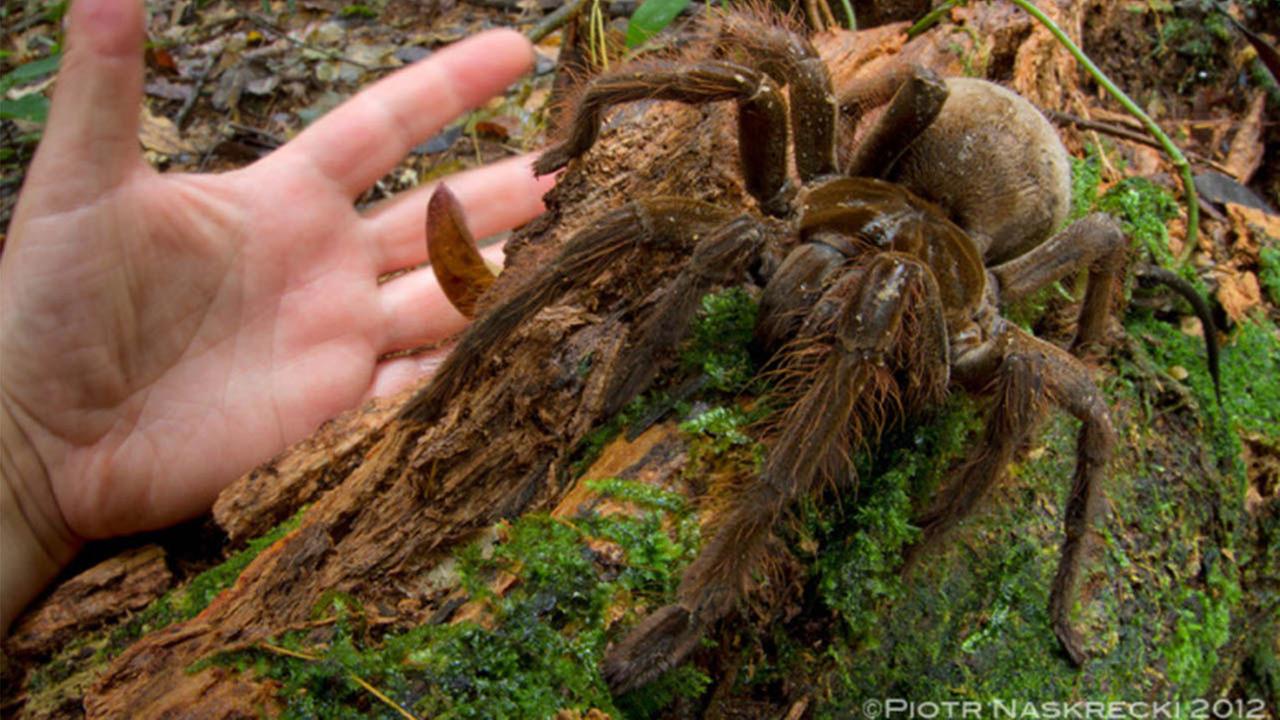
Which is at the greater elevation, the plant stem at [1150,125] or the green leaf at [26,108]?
the green leaf at [26,108]

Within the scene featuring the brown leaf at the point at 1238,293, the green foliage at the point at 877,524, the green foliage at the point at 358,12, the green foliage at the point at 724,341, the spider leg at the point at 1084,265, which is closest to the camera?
the green foliage at the point at 877,524

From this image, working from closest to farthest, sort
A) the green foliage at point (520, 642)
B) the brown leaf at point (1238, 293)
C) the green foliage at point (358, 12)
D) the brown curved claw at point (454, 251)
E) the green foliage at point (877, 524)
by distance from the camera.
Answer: the green foliage at point (520, 642) < the green foliage at point (877, 524) < the brown curved claw at point (454, 251) < the brown leaf at point (1238, 293) < the green foliage at point (358, 12)

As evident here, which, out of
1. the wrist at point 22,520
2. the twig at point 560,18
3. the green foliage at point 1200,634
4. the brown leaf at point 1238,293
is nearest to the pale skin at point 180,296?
the wrist at point 22,520

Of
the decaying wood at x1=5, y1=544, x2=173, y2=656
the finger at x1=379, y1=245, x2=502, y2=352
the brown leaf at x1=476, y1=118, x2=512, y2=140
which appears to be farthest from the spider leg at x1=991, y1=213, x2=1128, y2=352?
the brown leaf at x1=476, y1=118, x2=512, y2=140

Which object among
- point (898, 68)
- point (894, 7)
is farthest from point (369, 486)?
point (894, 7)

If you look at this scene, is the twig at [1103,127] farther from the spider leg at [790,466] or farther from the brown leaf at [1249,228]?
the spider leg at [790,466]

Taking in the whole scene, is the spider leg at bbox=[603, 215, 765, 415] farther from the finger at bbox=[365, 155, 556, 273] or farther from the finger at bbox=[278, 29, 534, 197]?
the finger at bbox=[278, 29, 534, 197]
